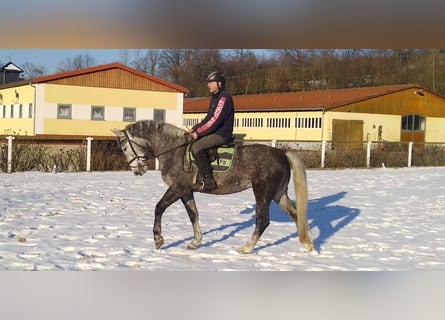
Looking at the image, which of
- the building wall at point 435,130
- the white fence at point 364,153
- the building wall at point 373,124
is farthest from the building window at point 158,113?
the building wall at point 435,130

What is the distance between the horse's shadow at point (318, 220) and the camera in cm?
626

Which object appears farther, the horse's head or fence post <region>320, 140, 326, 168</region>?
fence post <region>320, 140, 326, 168</region>

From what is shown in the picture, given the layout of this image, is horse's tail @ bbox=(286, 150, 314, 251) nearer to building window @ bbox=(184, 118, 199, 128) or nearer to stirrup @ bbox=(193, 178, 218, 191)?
stirrup @ bbox=(193, 178, 218, 191)

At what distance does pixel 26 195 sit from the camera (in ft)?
30.2

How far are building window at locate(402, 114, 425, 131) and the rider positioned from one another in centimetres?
1414

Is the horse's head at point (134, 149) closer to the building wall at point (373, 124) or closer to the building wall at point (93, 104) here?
the building wall at point (93, 104)

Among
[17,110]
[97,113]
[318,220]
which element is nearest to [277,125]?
[97,113]

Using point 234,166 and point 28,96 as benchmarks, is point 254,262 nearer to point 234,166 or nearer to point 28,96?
point 234,166

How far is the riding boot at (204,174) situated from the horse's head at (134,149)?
578 millimetres

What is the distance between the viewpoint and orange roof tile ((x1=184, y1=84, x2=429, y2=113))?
12.2m

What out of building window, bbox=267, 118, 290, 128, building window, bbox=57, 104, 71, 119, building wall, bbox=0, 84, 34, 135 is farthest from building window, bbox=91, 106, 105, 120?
building window, bbox=267, 118, 290, 128

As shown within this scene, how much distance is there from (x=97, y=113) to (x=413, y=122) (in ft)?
36.5

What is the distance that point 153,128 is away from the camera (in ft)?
18.0

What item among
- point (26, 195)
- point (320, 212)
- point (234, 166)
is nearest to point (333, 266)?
point (234, 166)
